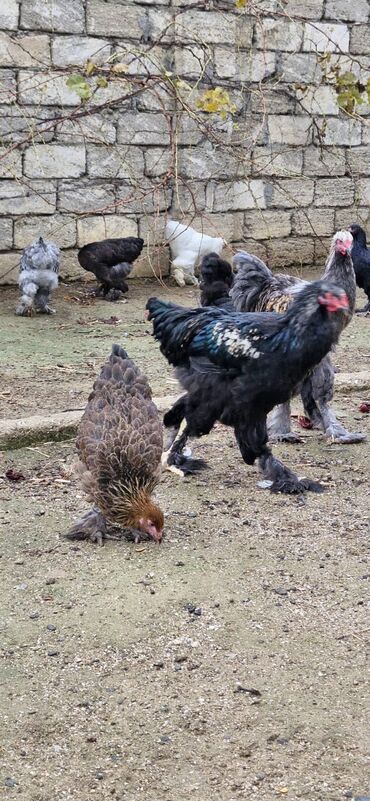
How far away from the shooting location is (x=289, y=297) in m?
5.60

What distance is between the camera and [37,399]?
6426mm

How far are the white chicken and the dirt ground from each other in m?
5.18

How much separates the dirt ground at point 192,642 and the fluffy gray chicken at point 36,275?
11.8ft

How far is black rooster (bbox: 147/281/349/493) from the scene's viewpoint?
4719mm

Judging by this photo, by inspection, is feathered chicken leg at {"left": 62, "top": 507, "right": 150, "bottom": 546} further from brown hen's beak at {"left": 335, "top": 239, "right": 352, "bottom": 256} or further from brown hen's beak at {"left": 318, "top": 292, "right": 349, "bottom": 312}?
brown hen's beak at {"left": 335, "top": 239, "right": 352, "bottom": 256}

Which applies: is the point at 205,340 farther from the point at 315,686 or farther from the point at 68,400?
the point at 315,686

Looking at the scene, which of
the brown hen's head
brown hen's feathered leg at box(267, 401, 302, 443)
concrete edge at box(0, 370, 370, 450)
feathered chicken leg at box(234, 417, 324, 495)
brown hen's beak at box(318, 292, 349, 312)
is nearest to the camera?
the brown hen's head

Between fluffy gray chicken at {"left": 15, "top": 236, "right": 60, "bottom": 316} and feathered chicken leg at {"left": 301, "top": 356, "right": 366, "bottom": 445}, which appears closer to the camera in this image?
feathered chicken leg at {"left": 301, "top": 356, "right": 366, "bottom": 445}

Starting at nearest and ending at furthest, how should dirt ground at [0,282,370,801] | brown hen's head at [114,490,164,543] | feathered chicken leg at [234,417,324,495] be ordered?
dirt ground at [0,282,370,801], brown hen's head at [114,490,164,543], feathered chicken leg at [234,417,324,495]

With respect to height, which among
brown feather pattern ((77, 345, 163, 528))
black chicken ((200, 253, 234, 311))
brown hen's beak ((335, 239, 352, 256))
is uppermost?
brown hen's beak ((335, 239, 352, 256))

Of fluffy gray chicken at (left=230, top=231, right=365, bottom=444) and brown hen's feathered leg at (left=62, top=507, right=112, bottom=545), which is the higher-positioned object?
fluffy gray chicken at (left=230, top=231, right=365, bottom=444)

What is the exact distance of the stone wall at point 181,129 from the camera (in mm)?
9711

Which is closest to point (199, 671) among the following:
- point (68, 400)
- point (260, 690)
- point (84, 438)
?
point (260, 690)

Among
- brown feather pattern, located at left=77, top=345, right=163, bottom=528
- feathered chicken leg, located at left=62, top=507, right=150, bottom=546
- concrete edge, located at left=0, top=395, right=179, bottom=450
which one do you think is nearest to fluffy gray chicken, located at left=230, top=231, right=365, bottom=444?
concrete edge, located at left=0, top=395, right=179, bottom=450
